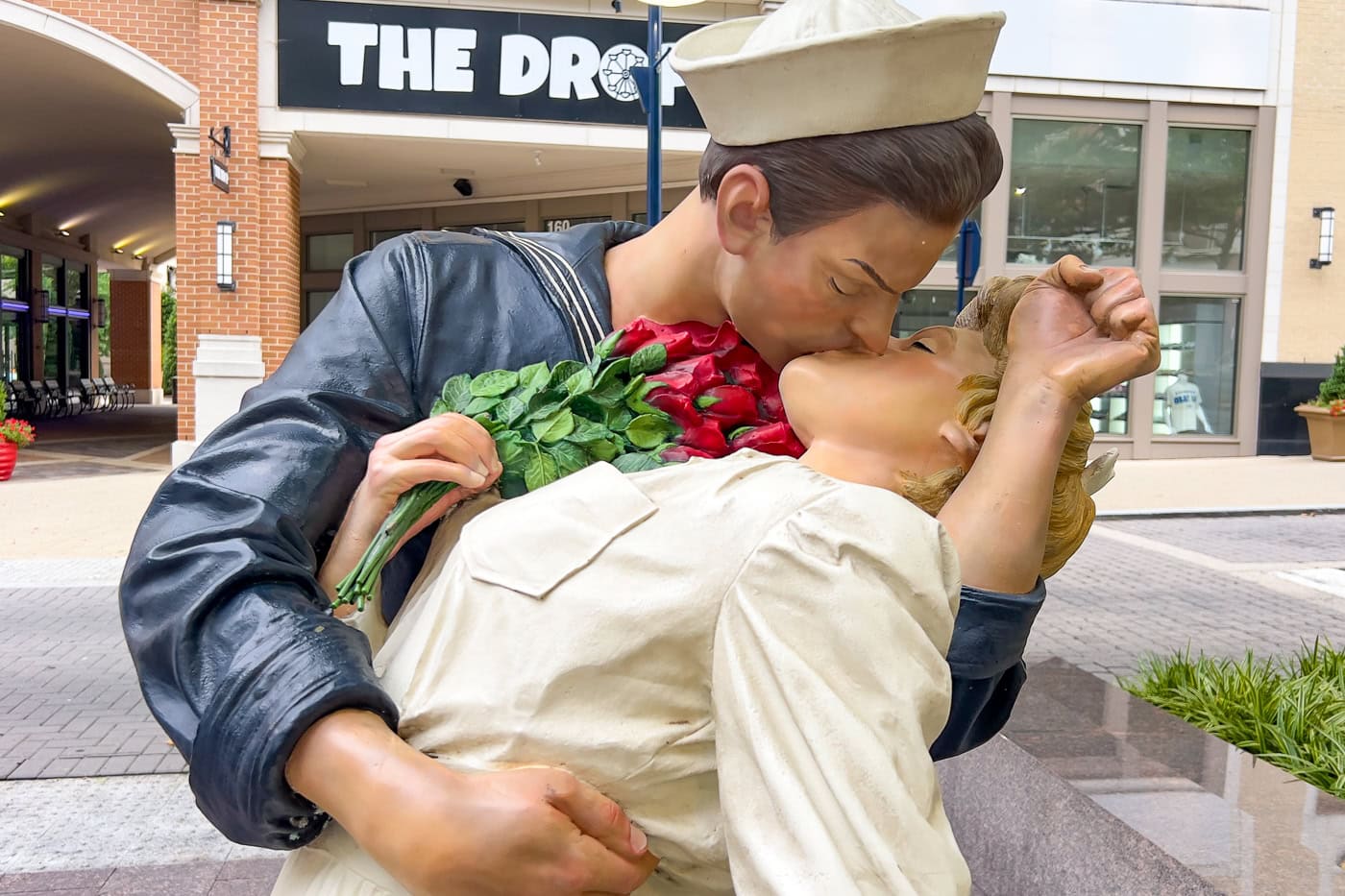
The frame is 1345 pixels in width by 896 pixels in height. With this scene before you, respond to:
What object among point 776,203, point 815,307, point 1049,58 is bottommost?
point 815,307

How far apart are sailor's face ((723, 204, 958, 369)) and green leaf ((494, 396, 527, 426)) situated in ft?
1.05

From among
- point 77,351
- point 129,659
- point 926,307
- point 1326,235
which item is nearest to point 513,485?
point 129,659

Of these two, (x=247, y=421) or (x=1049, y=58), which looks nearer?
(x=247, y=421)

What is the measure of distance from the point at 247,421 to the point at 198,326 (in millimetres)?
11880

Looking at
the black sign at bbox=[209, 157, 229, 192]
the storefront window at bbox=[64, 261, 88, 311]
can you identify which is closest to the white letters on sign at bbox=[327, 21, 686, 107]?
the black sign at bbox=[209, 157, 229, 192]

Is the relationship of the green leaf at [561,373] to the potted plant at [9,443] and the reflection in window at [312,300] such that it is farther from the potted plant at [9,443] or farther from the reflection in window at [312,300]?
the reflection in window at [312,300]

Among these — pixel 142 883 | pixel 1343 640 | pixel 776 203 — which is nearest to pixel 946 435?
pixel 776 203

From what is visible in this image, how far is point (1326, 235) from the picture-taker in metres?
15.5

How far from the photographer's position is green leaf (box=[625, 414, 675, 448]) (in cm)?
135

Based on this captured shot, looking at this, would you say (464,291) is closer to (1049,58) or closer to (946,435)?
(946,435)

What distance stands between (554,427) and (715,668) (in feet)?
1.30

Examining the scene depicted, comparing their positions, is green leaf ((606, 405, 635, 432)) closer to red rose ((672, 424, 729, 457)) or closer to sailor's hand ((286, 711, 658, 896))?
red rose ((672, 424, 729, 457))

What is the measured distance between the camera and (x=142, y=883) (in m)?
3.53

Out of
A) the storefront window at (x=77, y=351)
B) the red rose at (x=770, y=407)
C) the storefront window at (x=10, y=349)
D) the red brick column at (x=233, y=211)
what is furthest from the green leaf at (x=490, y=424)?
the storefront window at (x=77, y=351)
